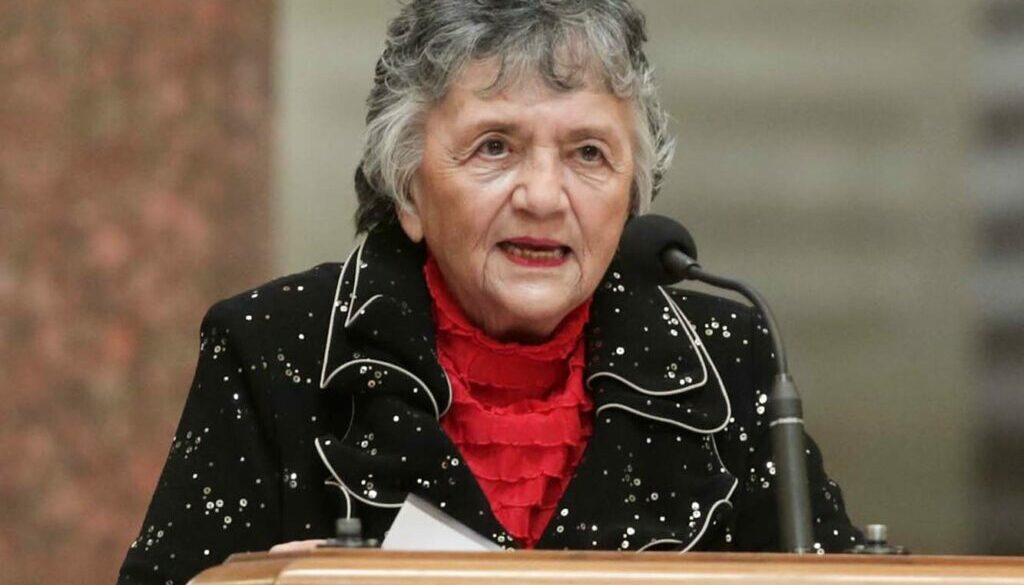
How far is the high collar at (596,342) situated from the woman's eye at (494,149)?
22 cm

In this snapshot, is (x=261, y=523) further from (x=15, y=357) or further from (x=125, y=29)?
(x=125, y=29)

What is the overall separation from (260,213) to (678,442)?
3.96 ft

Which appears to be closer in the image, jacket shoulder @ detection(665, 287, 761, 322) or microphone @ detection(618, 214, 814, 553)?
microphone @ detection(618, 214, 814, 553)

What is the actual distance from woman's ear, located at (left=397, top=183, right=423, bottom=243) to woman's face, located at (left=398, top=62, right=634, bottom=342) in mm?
69

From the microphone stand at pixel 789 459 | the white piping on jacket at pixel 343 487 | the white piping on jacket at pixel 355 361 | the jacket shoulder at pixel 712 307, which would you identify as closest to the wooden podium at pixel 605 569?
the microphone stand at pixel 789 459

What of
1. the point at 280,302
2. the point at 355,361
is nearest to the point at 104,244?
the point at 280,302

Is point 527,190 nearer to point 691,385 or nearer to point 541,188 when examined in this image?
point 541,188

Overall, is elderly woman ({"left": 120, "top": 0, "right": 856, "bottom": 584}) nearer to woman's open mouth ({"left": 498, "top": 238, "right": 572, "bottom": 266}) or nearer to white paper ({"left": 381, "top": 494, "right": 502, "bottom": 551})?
woman's open mouth ({"left": 498, "top": 238, "right": 572, "bottom": 266})

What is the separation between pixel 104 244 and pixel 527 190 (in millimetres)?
1193

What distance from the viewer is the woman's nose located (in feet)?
8.87

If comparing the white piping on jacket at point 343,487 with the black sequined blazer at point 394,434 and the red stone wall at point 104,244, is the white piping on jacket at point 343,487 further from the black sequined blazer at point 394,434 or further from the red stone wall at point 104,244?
the red stone wall at point 104,244

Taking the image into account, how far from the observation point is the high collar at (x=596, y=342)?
276cm

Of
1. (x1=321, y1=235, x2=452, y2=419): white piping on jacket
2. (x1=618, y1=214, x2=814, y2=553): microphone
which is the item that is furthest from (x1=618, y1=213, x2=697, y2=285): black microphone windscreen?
(x1=321, y1=235, x2=452, y2=419): white piping on jacket

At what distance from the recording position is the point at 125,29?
368 centimetres
